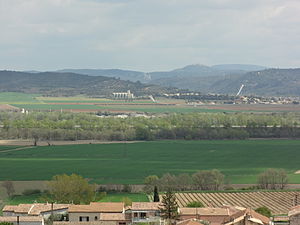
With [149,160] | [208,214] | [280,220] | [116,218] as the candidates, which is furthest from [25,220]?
[149,160]

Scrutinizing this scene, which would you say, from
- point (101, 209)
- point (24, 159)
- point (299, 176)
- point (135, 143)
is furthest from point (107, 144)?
point (101, 209)

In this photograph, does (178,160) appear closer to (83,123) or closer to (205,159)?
(205,159)

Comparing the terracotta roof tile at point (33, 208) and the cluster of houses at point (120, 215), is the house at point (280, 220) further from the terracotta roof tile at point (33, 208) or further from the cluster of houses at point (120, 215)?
the terracotta roof tile at point (33, 208)

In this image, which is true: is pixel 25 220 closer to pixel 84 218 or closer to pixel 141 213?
pixel 84 218

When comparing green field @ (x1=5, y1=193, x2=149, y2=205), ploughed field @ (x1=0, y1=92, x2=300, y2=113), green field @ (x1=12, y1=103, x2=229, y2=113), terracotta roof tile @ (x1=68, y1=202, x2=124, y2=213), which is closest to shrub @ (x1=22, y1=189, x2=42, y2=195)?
green field @ (x1=5, y1=193, x2=149, y2=205)

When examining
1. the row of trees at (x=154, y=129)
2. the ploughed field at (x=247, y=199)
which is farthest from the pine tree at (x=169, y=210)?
the row of trees at (x=154, y=129)
